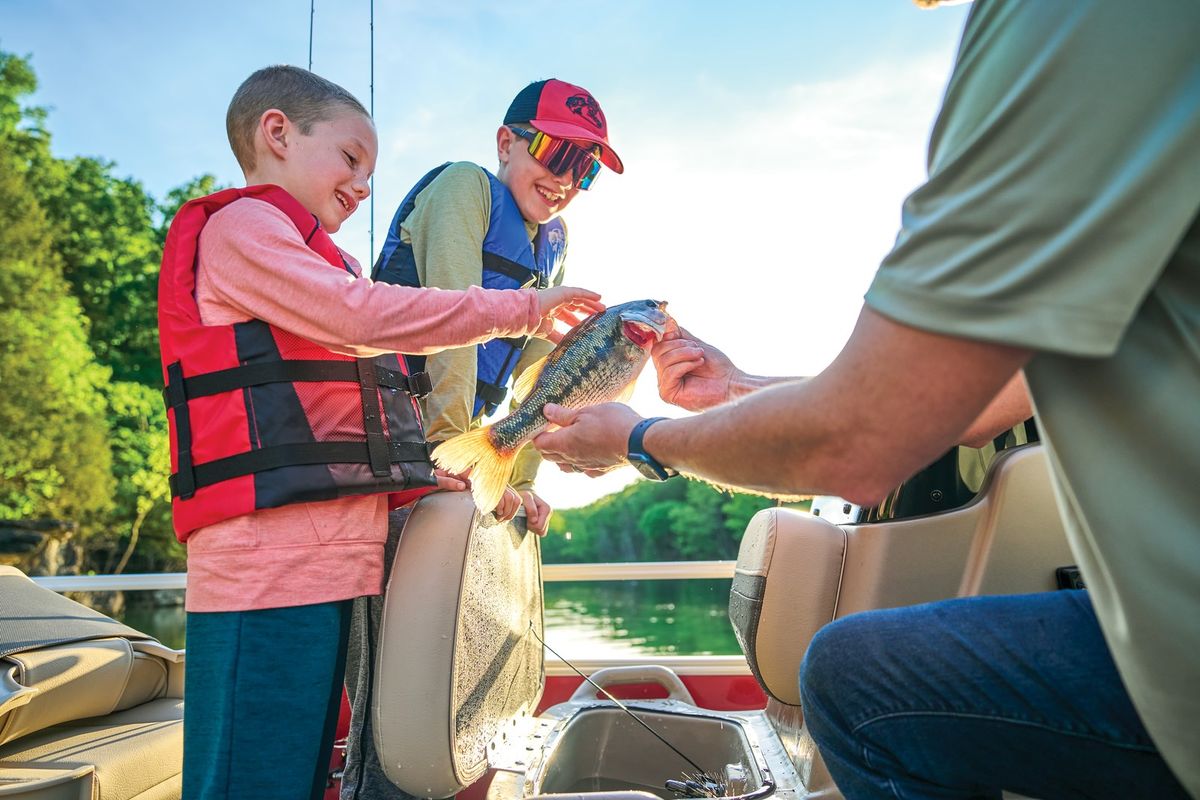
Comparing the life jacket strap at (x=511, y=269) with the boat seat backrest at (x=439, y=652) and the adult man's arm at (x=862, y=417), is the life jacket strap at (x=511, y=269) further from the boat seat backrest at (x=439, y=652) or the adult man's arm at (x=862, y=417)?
the adult man's arm at (x=862, y=417)

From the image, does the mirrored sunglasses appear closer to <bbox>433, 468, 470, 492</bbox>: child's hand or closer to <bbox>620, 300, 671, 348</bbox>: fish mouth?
<bbox>620, 300, 671, 348</bbox>: fish mouth

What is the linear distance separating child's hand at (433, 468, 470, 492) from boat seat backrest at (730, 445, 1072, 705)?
3.02ft

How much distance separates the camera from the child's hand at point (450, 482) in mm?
2643

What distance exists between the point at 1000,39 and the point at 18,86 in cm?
3570

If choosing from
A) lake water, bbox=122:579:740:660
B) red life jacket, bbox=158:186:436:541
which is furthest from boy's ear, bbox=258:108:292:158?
lake water, bbox=122:579:740:660

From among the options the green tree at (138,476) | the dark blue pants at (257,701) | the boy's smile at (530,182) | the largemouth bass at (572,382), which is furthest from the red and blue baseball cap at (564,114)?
the green tree at (138,476)

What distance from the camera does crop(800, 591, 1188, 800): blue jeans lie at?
131cm

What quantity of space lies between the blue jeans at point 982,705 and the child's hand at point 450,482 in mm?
1389

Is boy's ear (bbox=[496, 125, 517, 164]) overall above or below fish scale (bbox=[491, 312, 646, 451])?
above

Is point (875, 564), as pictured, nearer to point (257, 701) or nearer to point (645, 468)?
point (645, 468)

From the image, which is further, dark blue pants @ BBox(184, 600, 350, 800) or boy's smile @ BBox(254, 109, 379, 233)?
boy's smile @ BBox(254, 109, 379, 233)

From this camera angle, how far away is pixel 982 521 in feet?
7.29

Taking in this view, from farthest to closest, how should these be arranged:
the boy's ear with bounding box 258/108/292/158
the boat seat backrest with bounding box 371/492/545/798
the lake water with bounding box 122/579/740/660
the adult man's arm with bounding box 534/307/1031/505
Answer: the lake water with bounding box 122/579/740/660, the boy's ear with bounding box 258/108/292/158, the boat seat backrest with bounding box 371/492/545/798, the adult man's arm with bounding box 534/307/1031/505

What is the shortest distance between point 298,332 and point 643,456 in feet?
3.16
